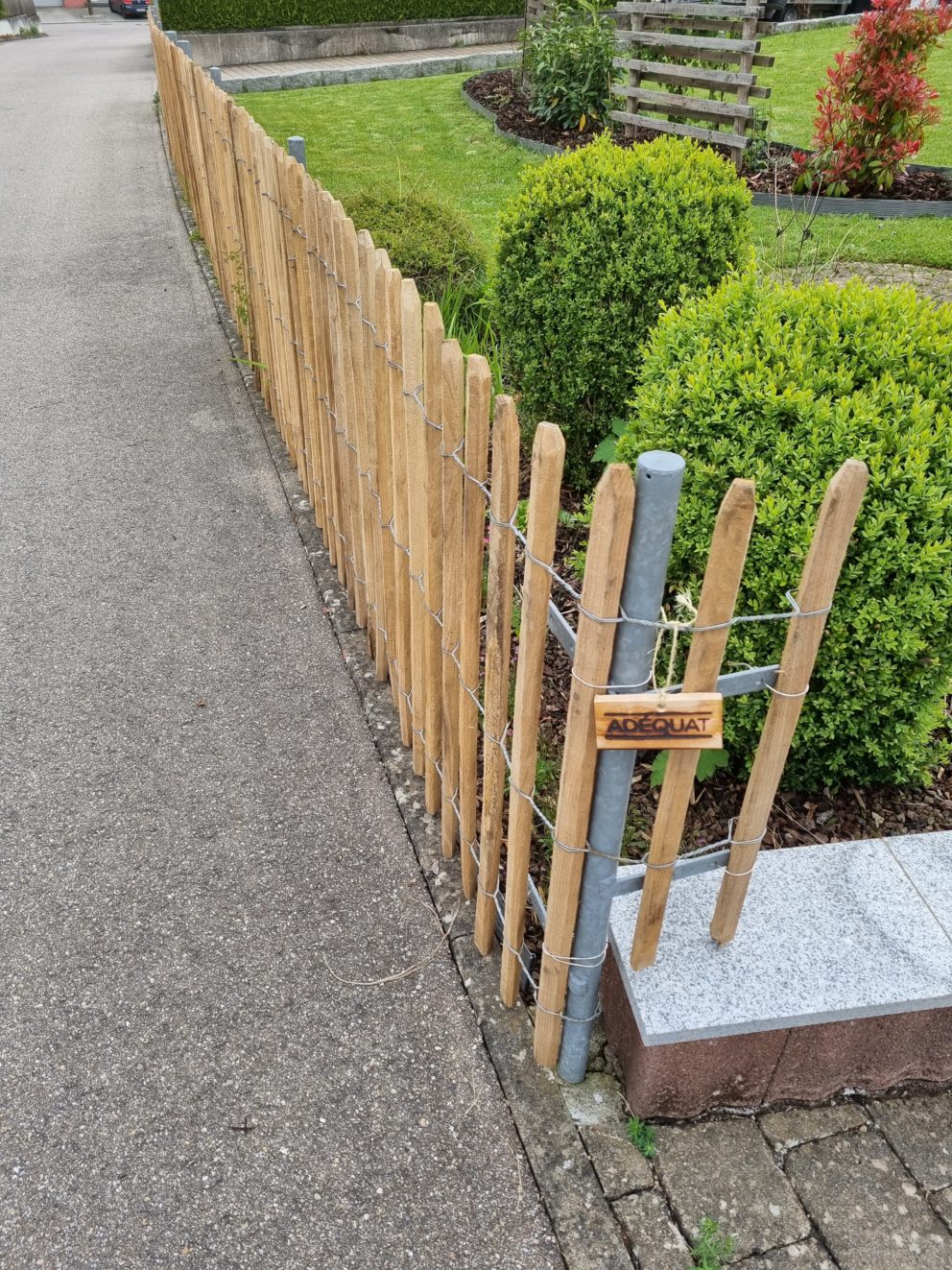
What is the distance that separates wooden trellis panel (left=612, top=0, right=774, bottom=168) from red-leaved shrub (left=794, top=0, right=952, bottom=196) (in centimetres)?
69

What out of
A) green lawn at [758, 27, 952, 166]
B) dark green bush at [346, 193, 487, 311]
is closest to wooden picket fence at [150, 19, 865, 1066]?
dark green bush at [346, 193, 487, 311]

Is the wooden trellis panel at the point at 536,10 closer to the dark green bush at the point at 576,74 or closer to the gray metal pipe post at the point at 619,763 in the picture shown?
the dark green bush at the point at 576,74

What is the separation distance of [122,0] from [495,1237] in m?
45.9

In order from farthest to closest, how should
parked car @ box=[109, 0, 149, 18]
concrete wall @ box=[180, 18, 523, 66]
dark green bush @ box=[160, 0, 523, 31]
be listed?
1. parked car @ box=[109, 0, 149, 18]
2. concrete wall @ box=[180, 18, 523, 66]
3. dark green bush @ box=[160, 0, 523, 31]

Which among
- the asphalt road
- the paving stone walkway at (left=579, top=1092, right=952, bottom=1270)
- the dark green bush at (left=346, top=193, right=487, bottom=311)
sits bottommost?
the asphalt road

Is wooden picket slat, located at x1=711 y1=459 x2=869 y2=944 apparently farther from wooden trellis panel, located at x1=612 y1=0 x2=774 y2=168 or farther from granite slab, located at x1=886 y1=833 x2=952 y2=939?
wooden trellis panel, located at x1=612 y1=0 x2=774 y2=168

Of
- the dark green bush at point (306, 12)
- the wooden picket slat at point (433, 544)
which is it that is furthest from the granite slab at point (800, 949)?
the dark green bush at point (306, 12)

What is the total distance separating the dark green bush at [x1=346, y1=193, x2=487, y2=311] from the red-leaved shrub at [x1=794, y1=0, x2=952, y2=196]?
4.19m

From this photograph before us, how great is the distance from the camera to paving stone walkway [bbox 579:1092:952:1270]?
2078 millimetres

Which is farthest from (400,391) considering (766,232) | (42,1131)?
(766,232)

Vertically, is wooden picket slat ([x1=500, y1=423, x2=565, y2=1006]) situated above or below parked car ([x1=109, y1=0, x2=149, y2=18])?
above

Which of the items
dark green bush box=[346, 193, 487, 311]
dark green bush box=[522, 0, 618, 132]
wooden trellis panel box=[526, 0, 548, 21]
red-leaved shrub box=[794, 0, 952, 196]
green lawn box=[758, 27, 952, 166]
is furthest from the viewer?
wooden trellis panel box=[526, 0, 548, 21]

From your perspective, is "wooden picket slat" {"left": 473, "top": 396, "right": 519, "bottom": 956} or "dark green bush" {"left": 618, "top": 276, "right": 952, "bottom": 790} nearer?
"wooden picket slat" {"left": 473, "top": 396, "right": 519, "bottom": 956}

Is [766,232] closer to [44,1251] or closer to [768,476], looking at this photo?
[768,476]
